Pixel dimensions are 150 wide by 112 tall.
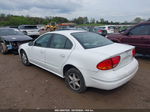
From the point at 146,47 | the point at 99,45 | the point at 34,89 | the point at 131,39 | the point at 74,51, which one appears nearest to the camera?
the point at 74,51

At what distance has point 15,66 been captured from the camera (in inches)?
204

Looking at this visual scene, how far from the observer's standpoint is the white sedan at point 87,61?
249 centimetres

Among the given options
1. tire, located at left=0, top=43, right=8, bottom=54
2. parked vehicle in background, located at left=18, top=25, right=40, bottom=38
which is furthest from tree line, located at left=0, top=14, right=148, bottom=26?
tire, located at left=0, top=43, right=8, bottom=54

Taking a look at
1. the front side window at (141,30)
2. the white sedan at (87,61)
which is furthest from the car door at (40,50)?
the front side window at (141,30)

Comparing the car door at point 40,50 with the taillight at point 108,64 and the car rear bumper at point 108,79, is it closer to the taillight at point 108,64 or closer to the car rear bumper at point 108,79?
the car rear bumper at point 108,79

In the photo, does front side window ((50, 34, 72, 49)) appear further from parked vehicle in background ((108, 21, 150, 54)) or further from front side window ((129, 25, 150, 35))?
front side window ((129, 25, 150, 35))

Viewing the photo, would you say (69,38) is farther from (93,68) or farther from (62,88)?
(62,88)

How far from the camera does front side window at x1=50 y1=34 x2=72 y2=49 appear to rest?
315 centimetres

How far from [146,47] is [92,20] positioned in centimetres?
9069

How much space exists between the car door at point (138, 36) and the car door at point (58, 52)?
3.68 m

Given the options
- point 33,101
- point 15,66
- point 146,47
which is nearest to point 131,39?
point 146,47

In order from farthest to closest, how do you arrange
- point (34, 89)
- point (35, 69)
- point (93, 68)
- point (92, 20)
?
point (92, 20), point (35, 69), point (34, 89), point (93, 68)

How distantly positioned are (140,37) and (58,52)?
12.9ft

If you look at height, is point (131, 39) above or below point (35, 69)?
above
